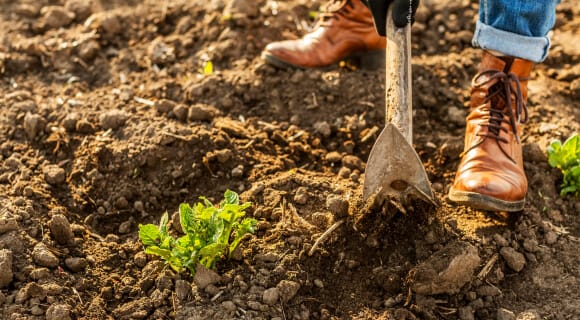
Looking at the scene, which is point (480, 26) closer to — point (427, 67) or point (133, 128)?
point (427, 67)

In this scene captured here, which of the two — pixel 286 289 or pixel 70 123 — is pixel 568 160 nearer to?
pixel 286 289

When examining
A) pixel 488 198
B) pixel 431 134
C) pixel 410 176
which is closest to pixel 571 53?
pixel 431 134

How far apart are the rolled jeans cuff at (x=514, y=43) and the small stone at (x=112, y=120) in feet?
6.12

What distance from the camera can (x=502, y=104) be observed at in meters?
3.25


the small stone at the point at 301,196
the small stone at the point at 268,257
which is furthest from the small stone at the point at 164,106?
the small stone at the point at 268,257

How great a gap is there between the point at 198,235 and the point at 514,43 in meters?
1.69

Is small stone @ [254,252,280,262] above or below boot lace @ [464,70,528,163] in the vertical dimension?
below

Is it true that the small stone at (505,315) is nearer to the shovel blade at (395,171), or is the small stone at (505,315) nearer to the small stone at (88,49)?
the shovel blade at (395,171)

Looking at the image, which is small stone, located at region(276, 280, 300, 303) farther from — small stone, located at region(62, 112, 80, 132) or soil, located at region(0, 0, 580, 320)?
small stone, located at region(62, 112, 80, 132)

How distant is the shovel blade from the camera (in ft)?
9.02

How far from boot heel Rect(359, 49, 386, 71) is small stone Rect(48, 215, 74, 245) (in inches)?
76.8

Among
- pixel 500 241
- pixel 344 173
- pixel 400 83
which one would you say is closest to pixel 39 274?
pixel 344 173

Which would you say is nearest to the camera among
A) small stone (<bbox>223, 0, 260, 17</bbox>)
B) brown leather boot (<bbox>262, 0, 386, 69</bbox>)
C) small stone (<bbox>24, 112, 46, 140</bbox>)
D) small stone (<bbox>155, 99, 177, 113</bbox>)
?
small stone (<bbox>24, 112, 46, 140</bbox>)

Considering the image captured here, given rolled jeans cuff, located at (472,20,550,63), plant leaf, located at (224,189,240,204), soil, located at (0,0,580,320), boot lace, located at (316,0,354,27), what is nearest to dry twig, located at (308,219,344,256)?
soil, located at (0,0,580,320)
